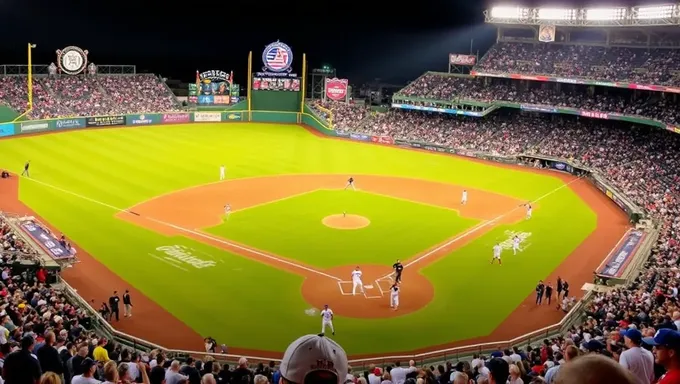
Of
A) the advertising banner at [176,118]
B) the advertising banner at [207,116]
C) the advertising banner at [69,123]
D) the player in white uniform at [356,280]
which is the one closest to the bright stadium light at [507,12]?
the advertising banner at [207,116]

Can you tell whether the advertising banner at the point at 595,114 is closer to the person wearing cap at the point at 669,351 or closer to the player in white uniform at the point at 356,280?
the player in white uniform at the point at 356,280

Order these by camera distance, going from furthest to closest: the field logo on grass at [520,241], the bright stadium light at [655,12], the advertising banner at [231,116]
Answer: the advertising banner at [231,116], the bright stadium light at [655,12], the field logo on grass at [520,241]

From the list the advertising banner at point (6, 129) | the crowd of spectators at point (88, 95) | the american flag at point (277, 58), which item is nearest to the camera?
the advertising banner at point (6, 129)

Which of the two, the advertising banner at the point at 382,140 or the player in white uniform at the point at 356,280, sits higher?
the advertising banner at the point at 382,140

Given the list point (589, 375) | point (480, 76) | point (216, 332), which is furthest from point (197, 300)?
point (480, 76)

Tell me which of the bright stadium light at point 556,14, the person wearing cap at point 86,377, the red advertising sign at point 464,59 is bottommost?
the person wearing cap at point 86,377

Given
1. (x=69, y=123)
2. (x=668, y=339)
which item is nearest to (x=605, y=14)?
(x=69, y=123)

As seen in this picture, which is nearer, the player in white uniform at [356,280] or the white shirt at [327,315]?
the white shirt at [327,315]

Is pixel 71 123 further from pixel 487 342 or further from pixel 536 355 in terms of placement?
pixel 536 355
